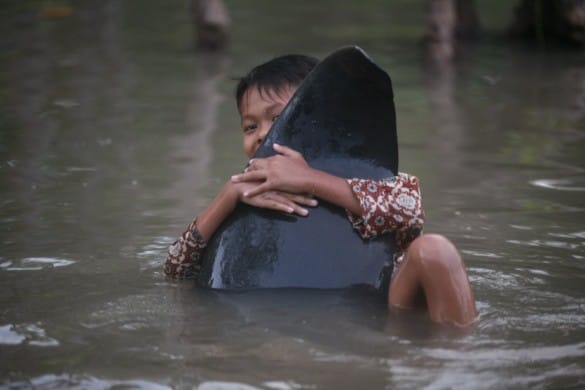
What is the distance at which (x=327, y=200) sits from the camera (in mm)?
3416

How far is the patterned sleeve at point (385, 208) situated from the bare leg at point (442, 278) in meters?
0.22

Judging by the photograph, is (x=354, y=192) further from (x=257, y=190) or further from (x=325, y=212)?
(x=257, y=190)

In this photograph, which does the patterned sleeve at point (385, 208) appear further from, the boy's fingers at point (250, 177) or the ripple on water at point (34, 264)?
the ripple on water at point (34, 264)

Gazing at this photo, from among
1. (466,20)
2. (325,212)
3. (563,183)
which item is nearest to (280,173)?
(325,212)

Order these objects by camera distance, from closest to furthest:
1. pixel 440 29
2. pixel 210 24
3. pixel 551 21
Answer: pixel 440 29 < pixel 210 24 < pixel 551 21

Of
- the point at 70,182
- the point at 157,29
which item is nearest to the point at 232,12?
the point at 157,29

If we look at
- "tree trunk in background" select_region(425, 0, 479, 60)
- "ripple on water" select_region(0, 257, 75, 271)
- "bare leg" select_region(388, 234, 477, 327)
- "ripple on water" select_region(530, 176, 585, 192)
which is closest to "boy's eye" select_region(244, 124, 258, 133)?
"bare leg" select_region(388, 234, 477, 327)

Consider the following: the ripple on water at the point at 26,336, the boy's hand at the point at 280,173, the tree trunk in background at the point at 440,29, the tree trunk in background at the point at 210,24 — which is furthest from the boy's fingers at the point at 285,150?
the tree trunk in background at the point at 210,24

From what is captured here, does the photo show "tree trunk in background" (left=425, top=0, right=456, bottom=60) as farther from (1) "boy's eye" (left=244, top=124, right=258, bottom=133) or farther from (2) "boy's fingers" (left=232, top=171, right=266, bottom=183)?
(2) "boy's fingers" (left=232, top=171, right=266, bottom=183)

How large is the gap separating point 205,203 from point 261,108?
55.9 inches

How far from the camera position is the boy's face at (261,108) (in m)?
3.68

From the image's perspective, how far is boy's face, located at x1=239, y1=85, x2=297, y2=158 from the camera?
3.68 meters

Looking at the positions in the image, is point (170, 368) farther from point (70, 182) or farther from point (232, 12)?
point (232, 12)

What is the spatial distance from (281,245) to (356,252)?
0.80 feet
